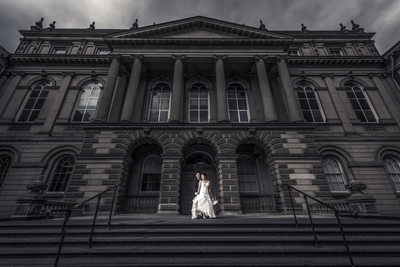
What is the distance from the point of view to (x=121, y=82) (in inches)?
591

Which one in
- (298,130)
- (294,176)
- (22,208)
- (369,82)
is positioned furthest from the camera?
(369,82)

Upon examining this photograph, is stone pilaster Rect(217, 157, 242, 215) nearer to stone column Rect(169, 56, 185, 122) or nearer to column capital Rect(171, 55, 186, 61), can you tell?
stone column Rect(169, 56, 185, 122)

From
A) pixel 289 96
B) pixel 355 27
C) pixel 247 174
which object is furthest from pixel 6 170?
pixel 355 27

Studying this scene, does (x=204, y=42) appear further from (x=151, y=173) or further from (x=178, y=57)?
(x=151, y=173)

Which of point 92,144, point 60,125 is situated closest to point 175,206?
point 92,144

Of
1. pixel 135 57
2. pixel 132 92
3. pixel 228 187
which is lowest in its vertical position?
pixel 228 187

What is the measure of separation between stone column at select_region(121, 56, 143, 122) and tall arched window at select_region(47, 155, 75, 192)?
5.42 m

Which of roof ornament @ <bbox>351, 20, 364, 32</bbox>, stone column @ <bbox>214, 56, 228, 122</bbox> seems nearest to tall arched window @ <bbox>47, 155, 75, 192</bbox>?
stone column @ <bbox>214, 56, 228, 122</bbox>

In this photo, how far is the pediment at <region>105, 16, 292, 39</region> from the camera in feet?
49.8

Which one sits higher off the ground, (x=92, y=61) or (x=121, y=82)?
(x=92, y=61)

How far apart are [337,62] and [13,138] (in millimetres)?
27649

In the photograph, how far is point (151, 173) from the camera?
13.2 meters

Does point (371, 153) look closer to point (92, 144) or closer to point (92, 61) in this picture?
point (92, 144)

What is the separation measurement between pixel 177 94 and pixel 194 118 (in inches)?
98.6
